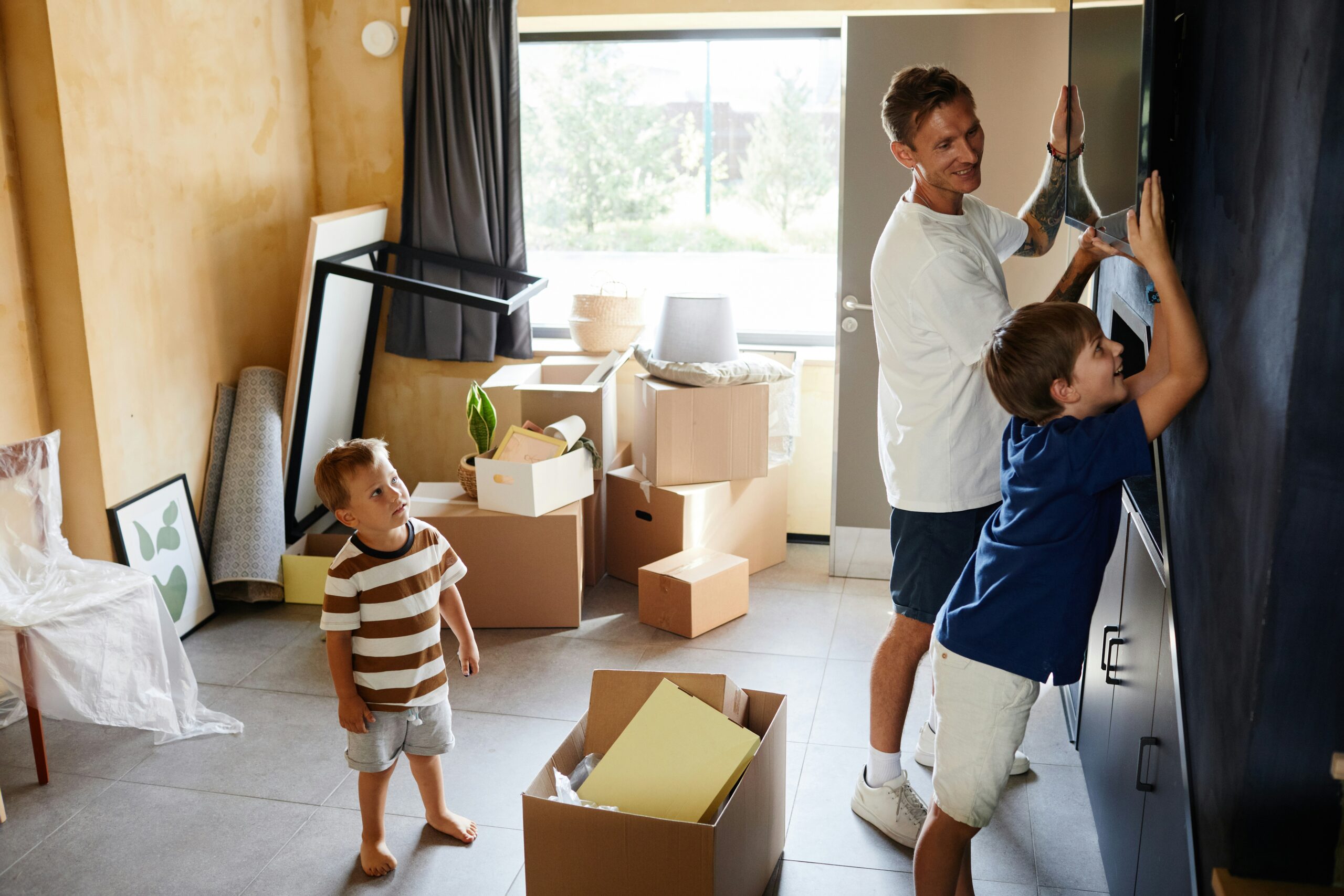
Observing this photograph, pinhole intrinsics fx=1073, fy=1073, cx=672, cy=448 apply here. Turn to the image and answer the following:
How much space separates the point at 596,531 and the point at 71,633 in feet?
5.63

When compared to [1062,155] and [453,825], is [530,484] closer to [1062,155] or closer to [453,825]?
[453,825]

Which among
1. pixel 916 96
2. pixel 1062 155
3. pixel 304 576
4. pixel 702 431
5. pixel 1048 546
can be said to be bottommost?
pixel 304 576

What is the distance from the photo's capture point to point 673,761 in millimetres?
1948

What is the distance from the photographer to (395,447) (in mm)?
4453

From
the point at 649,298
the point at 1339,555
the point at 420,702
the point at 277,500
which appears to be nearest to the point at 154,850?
the point at 420,702

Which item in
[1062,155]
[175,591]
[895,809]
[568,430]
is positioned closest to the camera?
[1062,155]

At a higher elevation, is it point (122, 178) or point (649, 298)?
point (122, 178)

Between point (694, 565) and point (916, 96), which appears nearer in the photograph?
point (916, 96)

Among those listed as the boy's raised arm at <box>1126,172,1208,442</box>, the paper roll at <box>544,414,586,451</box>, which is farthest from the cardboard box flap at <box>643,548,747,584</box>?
the boy's raised arm at <box>1126,172,1208,442</box>

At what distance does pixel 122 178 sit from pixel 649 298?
76.6 inches

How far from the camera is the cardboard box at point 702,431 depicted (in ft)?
11.9

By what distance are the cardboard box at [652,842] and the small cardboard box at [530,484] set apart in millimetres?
1304

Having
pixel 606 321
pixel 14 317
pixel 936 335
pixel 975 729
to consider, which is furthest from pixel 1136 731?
pixel 14 317

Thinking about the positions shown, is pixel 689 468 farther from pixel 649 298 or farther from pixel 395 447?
pixel 395 447
